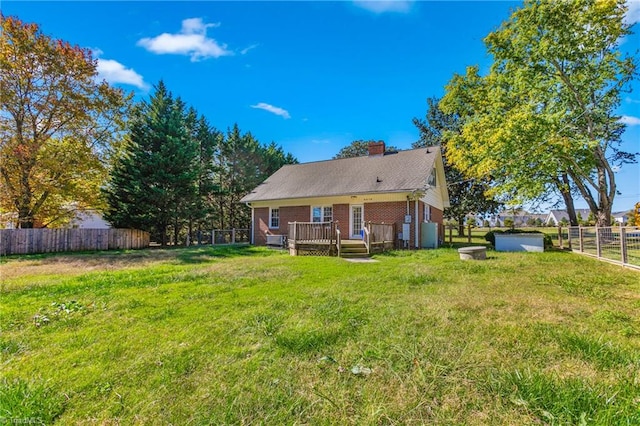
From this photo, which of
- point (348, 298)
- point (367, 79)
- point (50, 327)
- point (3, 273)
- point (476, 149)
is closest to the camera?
point (50, 327)

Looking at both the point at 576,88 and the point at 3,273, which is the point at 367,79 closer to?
the point at 576,88

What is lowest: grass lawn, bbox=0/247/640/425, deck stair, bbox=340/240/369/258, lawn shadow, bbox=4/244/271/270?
lawn shadow, bbox=4/244/271/270

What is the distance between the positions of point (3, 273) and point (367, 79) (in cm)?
1500

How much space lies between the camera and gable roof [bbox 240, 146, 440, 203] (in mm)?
15234

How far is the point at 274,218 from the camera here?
18797 mm

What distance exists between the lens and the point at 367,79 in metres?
14.4

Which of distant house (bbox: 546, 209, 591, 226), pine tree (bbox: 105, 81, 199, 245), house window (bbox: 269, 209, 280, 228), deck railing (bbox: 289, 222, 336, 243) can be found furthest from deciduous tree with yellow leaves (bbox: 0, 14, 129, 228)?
distant house (bbox: 546, 209, 591, 226)

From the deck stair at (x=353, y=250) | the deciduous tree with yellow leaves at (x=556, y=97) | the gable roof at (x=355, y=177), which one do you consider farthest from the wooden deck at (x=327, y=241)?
the deciduous tree with yellow leaves at (x=556, y=97)

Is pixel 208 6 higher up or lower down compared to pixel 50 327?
higher up

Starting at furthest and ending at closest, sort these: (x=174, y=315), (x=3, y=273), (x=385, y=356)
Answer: (x=3, y=273), (x=174, y=315), (x=385, y=356)

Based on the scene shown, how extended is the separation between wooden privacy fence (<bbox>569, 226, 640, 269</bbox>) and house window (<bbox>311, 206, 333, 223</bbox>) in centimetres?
1121

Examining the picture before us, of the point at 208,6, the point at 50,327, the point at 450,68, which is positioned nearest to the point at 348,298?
the point at 50,327

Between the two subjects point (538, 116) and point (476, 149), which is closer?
point (538, 116)

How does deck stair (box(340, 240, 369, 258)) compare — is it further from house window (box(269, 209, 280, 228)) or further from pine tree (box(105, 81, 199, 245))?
pine tree (box(105, 81, 199, 245))
